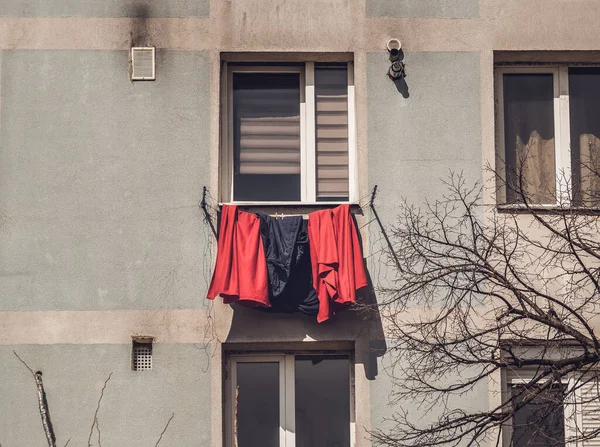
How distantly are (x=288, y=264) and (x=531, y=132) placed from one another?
3.54 meters

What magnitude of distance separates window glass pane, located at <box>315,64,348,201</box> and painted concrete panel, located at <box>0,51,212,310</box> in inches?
55.8

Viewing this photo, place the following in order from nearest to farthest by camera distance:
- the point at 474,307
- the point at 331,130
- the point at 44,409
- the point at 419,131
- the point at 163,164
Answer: the point at 44,409 < the point at 474,307 < the point at 163,164 < the point at 419,131 < the point at 331,130

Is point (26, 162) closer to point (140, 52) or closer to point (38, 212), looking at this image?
point (38, 212)

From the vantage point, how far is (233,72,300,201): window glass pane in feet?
52.6

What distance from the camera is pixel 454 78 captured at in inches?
625

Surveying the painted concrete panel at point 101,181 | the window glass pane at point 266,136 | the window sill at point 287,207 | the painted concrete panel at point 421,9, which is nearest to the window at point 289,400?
the painted concrete panel at point 101,181

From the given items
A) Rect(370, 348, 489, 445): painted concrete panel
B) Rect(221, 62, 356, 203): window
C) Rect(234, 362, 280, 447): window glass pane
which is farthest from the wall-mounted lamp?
Rect(234, 362, 280, 447): window glass pane

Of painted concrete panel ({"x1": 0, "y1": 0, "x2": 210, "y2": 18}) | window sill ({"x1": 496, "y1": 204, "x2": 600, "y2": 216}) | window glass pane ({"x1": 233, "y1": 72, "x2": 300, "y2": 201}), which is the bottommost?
window sill ({"x1": 496, "y1": 204, "x2": 600, "y2": 216})

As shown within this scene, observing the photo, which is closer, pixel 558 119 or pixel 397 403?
pixel 397 403

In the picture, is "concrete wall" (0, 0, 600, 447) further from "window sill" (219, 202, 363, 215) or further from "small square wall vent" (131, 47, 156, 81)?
"window sill" (219, 202, 363, 215)

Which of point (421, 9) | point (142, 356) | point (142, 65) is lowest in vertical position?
point (142, 356)

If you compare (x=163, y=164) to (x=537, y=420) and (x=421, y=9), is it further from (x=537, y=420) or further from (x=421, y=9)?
(x=537, y=420)

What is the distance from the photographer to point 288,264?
1505 cm

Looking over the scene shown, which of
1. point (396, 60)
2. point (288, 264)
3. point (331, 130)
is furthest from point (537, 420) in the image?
point (396, 60)
